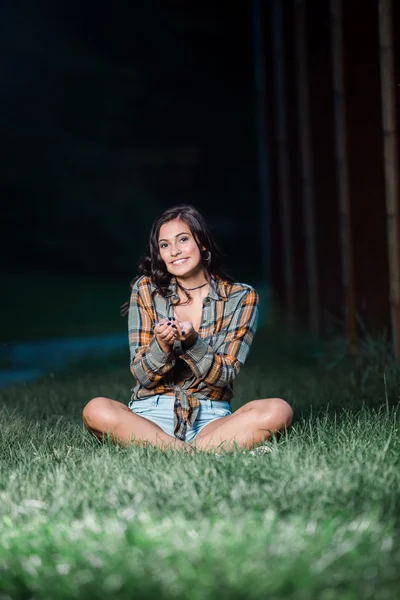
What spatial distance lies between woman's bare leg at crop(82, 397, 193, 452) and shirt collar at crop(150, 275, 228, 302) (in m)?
0.55

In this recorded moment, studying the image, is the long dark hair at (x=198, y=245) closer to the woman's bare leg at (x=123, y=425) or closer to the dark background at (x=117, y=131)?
the woman's bare leg at (x=123, y=425)

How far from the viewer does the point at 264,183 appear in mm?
11320

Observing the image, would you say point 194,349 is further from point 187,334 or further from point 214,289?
point 214,289

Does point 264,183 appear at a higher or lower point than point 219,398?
higher

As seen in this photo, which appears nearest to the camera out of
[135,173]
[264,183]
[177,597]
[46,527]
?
[177,597]

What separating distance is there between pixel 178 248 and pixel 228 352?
1.53 feet

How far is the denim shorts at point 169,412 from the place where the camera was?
358cm

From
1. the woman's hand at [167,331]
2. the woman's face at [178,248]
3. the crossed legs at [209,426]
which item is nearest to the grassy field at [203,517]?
the crossed legs at [209,426]

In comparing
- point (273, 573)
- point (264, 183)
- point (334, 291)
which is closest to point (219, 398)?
point (273, 573)

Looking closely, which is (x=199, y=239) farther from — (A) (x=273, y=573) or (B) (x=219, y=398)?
(A) (x=273, y=573)

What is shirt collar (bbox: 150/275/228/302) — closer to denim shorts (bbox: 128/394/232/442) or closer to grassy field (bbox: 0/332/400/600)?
denim shorts (bbox: 128/394/232/442)

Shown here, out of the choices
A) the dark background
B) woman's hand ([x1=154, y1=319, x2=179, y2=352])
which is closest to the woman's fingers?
woman's hand ([x1=154, y1=319, x2=179, y2=352])

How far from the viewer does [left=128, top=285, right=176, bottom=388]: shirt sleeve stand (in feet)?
11.3

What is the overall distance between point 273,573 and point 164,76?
73.3ft
